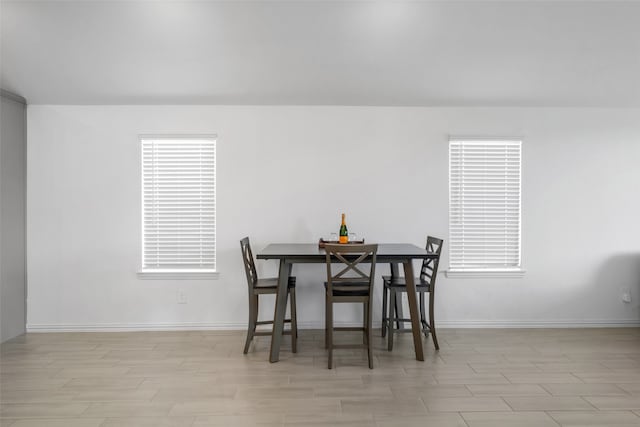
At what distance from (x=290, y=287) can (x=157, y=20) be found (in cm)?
250

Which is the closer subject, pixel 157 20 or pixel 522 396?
pixel 522 396

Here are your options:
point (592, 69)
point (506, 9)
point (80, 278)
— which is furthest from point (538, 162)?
point (80, 278)

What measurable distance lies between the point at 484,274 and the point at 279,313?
235 centimetres

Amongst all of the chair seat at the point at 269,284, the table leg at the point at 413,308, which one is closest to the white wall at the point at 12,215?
the chair seat at the point at 269,284

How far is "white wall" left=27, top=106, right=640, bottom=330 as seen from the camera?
4.58 m

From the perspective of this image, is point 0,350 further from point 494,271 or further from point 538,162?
point 538,162

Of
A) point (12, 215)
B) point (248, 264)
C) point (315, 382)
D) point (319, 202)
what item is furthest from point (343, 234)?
point (12, 215)

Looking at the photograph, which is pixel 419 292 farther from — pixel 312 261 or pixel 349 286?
pixel 312 261

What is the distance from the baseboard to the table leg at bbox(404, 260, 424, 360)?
3.04 feet

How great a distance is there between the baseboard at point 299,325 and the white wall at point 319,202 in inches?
0.8

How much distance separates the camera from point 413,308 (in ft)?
12.2

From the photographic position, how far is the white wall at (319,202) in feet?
15.0

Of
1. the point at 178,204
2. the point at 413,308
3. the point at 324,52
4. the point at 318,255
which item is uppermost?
the point at 324,52

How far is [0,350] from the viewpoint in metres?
3.98
